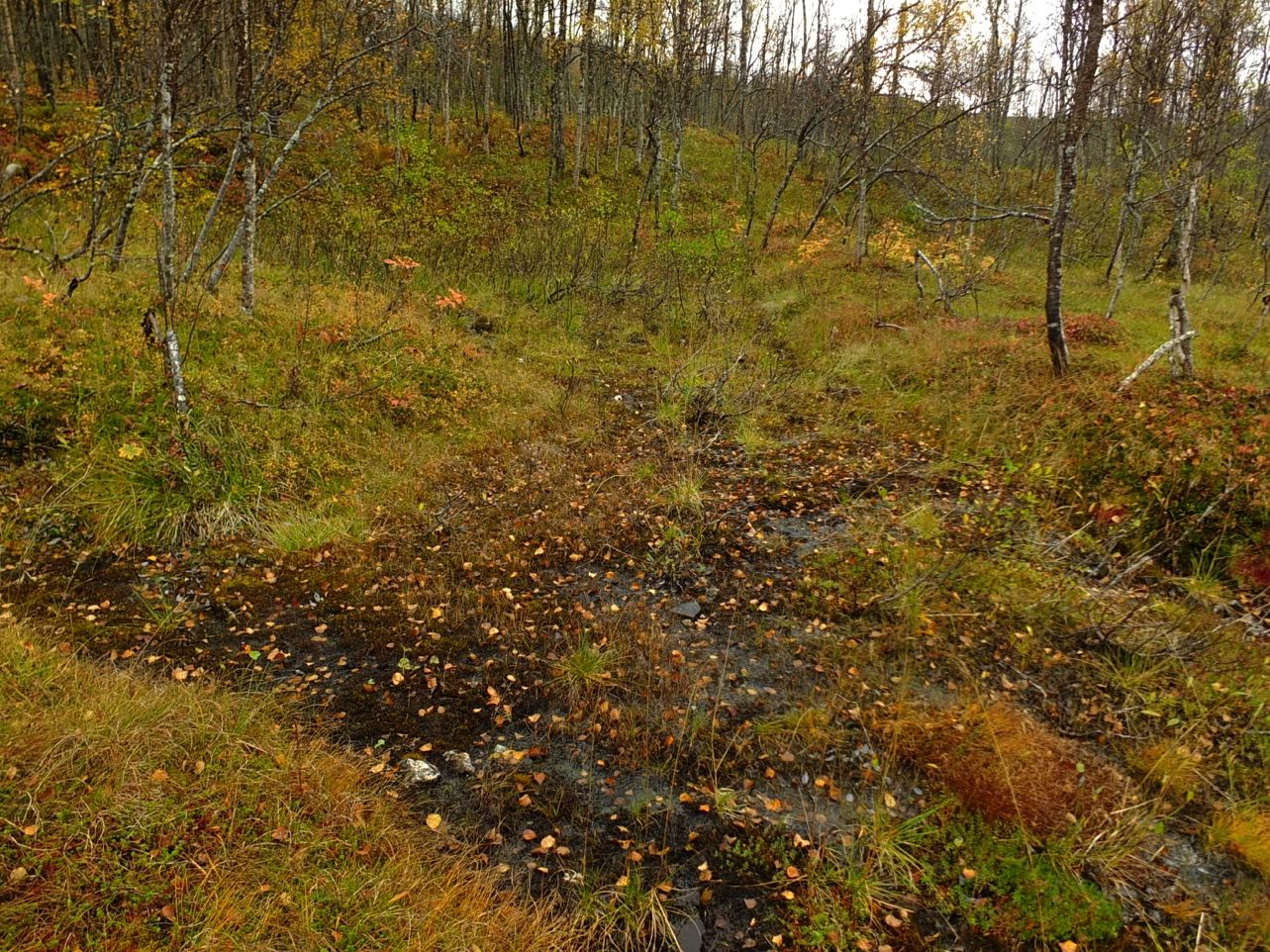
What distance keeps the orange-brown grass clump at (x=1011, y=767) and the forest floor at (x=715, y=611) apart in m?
0.02

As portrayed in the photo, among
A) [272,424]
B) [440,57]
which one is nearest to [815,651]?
[272,424]

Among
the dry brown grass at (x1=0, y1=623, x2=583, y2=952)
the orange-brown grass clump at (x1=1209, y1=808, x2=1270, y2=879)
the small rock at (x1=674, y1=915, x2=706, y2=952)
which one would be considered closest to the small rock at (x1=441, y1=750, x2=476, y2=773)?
the dry brown grass at (x1=0, y1=623, x2=583, y2=952)

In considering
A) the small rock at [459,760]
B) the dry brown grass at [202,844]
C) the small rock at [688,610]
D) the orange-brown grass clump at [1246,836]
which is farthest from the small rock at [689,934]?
the orange-brown grass clump at [1246,836]

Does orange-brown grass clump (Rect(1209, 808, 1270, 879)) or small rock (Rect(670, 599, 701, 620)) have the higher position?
small rock (Rect(670, 599, 701, 620))

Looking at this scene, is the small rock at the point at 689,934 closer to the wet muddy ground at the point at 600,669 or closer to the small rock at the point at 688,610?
the wet muddy ground at the point at 600,669

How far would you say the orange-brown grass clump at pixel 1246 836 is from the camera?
3.22 m

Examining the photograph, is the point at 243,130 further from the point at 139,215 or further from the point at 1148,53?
the point at 1148,53

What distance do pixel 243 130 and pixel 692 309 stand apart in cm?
899

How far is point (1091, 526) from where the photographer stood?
618cm

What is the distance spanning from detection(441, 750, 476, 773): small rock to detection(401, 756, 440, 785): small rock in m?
0.10

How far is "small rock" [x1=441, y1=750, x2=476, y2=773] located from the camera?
3689 millimetres

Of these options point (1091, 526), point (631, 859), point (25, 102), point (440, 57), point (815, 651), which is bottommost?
point (631, 859)

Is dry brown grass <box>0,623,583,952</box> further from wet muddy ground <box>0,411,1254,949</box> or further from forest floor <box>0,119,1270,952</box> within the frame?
wet muddy ground <box>0,411,1254,949</box>

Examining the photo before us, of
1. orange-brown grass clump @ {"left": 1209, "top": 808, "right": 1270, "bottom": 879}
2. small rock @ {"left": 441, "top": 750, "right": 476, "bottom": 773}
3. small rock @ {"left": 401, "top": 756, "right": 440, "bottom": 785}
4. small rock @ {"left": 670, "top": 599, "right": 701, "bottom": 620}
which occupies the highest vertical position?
small rock @ {"left": 670, "top": 599, "right": 701, "bottom": 620}
